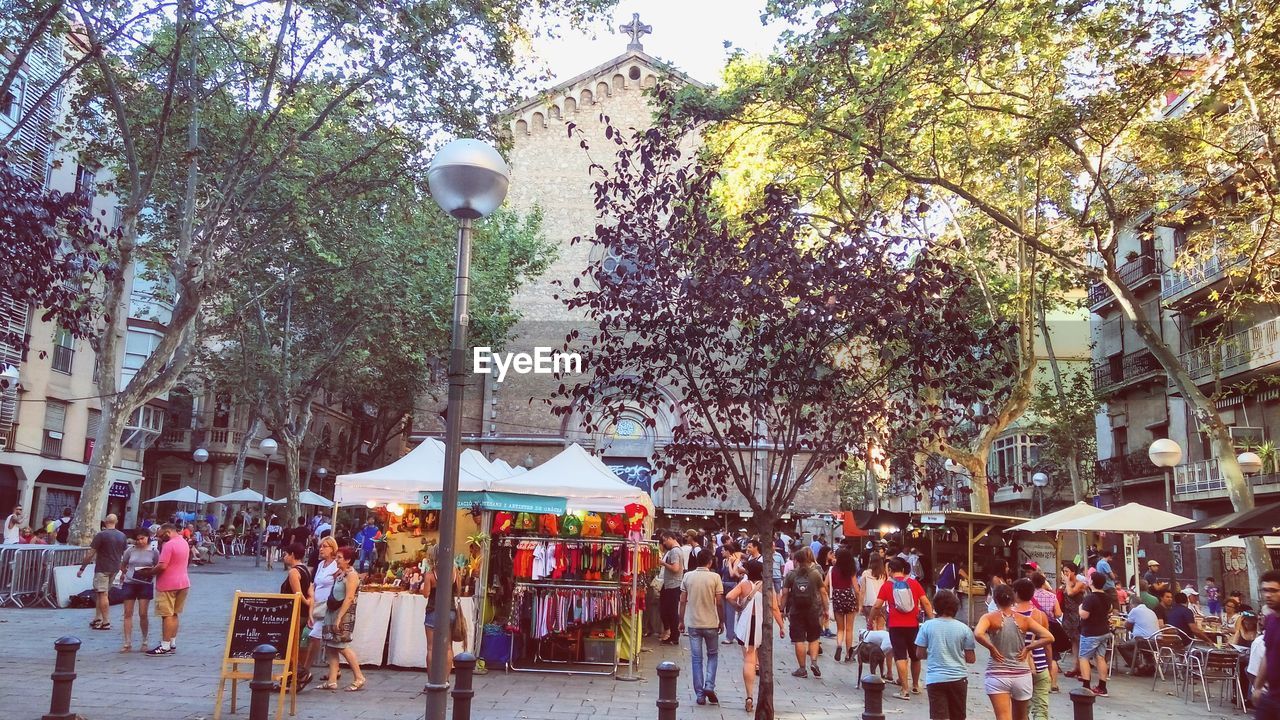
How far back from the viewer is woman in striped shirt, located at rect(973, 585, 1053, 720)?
7.44 metres

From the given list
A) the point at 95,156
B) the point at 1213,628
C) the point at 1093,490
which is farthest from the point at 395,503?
the point at 1093,490

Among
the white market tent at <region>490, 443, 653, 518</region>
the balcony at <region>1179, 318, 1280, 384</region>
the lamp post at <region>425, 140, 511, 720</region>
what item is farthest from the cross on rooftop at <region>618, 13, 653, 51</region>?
the lamp post at <region>425, 140, 511, 720</region>

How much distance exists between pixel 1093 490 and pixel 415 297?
2431 cm

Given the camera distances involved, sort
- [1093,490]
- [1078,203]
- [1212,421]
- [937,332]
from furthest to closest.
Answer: [1093,490] → [1078,203] → [1212,421] → [937,332]

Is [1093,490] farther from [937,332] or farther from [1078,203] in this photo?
[937,332]

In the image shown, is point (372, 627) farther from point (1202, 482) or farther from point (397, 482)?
point (1202, 482)

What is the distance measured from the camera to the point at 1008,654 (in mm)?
7480

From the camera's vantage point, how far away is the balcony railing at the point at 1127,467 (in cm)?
3021

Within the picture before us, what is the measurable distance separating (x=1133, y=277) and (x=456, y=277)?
31.2 metres

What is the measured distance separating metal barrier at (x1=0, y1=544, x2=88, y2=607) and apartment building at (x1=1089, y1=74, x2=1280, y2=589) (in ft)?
76.5

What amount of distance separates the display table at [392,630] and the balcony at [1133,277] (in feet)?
84.1

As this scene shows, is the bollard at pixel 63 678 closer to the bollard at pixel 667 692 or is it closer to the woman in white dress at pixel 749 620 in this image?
the bollard at pixel 667 692

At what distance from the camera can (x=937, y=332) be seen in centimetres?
856

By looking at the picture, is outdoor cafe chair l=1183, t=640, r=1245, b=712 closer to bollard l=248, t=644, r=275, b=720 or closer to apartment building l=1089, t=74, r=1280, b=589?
bollard l=248, t=644, r=275, b=720
